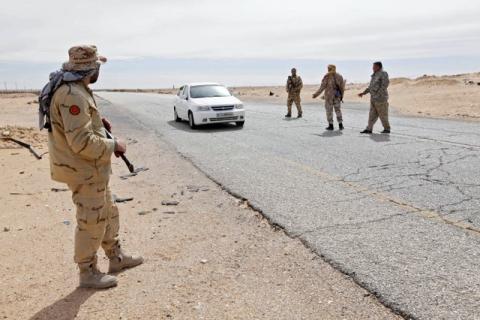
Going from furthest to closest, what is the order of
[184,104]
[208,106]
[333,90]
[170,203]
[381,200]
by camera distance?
[184,104], [208,106], [333,90], [170,203], [381,200]

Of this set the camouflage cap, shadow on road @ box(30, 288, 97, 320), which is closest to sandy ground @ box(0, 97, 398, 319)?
shadow on road @ box(30, 288, 97, 320)

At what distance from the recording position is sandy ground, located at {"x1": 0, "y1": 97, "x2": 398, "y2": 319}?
3557 mm

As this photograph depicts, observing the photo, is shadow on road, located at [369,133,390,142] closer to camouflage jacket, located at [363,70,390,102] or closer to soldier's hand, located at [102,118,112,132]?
camouflage jacket, located at [363,70,390,102]

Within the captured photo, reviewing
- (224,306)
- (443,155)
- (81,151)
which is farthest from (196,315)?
(443,155)

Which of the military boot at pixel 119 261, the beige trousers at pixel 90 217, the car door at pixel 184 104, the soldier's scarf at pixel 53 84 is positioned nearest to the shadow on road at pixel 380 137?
the car door at pixel 184 104

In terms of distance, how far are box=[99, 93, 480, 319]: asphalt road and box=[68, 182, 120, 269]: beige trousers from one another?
80.7 inches

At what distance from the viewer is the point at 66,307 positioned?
3.68 meters

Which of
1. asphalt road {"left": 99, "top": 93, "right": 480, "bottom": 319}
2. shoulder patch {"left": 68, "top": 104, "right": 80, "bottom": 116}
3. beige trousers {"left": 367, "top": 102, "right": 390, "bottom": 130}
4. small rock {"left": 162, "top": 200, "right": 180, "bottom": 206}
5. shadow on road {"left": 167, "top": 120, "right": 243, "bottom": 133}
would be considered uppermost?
shoulder patch {"left": 68, "top": 104, "right": 80, "bottom": 116}

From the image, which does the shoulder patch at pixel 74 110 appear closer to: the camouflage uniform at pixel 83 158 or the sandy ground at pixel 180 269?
the camouflage uniform at pixel 83 158

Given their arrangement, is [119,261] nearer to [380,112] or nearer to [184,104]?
[380,112]

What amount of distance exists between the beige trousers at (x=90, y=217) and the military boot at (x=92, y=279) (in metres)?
0.04

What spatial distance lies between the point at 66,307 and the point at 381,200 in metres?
4.16

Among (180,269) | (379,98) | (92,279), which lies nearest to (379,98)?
(379,98)

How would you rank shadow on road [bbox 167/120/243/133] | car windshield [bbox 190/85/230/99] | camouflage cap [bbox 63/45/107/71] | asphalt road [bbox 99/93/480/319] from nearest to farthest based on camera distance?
camouflage cap [bbox 63/45/107/71]
asphalt road [bbox 99/93/480/319]
shadow on road [bbox 167/120/243/133]
car windshield [bbox 190/85/230/99]
